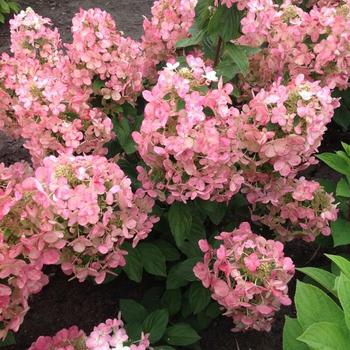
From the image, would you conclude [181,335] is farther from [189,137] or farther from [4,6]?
[4,6]

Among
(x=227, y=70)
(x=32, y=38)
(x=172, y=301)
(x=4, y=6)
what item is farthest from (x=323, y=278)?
(x=4, y=6)

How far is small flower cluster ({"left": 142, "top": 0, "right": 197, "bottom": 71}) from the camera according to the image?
7.57ft

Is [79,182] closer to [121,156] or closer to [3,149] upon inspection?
[121,156]

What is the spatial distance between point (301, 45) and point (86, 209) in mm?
1392

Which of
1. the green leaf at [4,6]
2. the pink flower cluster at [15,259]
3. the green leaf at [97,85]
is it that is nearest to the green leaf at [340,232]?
the green leaf at [97,85]

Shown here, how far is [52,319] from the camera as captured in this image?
7.50 feet

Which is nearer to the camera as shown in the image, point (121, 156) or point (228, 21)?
point (228, 21)

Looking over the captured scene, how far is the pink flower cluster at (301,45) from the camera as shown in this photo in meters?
2.24

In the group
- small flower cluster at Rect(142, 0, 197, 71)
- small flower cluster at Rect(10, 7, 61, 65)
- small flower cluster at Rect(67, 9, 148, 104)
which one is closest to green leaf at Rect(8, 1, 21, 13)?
small flower cluster at Rect(10, 7, 61, 65)

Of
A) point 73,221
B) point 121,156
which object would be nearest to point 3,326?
point 73,221

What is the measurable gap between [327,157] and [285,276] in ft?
2.35

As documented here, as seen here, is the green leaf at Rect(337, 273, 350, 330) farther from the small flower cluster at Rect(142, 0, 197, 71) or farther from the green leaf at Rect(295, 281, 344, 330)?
the small flower cluster at Rect(142, 0, 197, 71)

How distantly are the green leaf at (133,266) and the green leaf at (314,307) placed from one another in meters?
0.77

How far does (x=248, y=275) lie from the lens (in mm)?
1611
